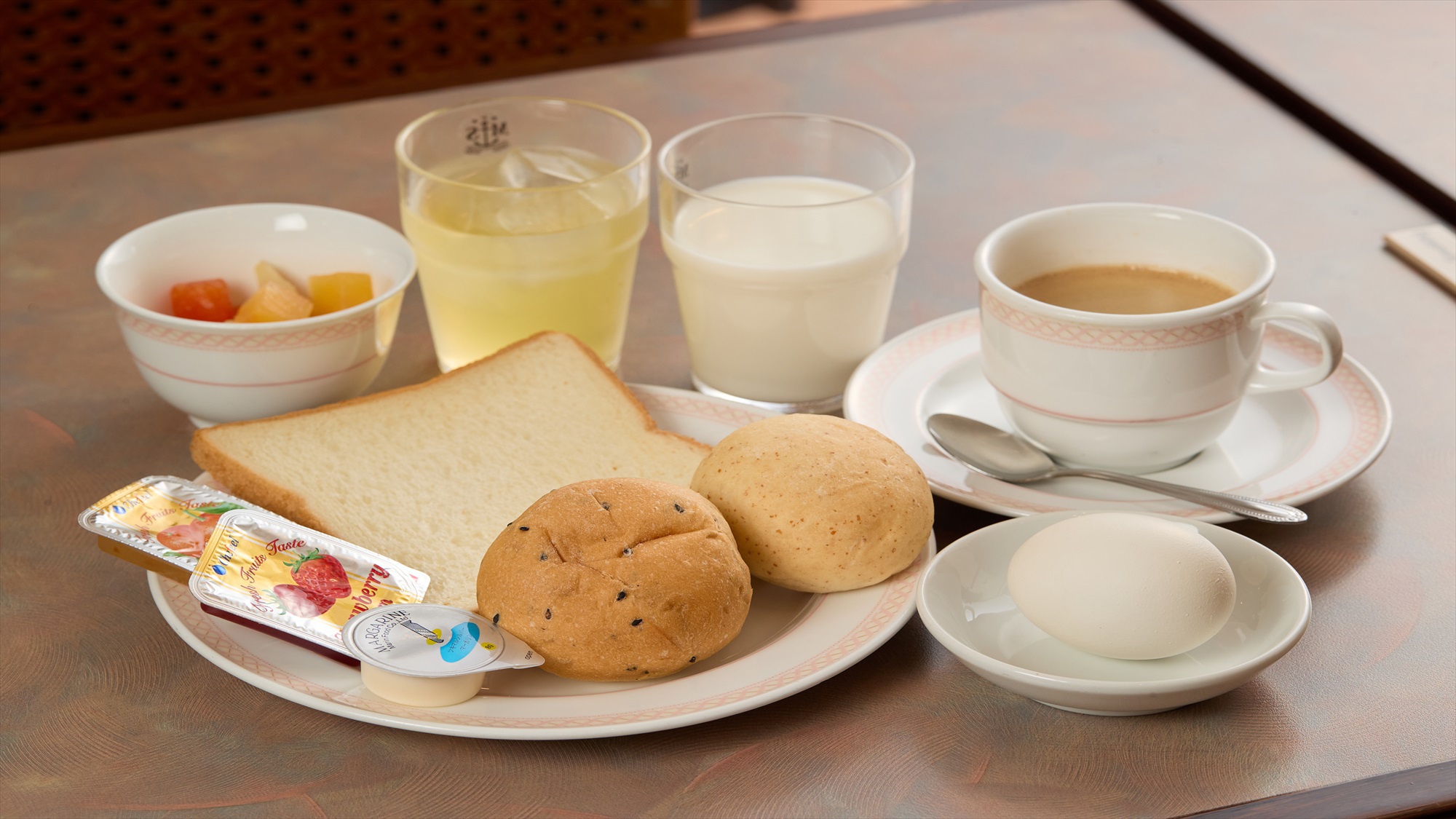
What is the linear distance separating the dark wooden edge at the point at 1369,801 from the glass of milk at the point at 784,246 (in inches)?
20.0

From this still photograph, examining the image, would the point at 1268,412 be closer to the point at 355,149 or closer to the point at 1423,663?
the point at 1423,663

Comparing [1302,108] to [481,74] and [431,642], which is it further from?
[431,642]

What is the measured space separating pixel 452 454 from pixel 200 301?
0.88ft

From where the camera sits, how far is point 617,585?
73 centimetres

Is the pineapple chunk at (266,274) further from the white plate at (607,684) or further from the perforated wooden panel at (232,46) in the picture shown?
the perforated wooden panel at (232,46)

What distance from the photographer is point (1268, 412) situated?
1034mm

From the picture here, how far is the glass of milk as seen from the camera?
1036 millimetres

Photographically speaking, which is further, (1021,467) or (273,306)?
(273,306)

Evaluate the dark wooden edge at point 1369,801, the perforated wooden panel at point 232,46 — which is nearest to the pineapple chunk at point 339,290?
the dark wooden edge at point 1369,801

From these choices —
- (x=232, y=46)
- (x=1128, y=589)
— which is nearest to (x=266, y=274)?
(x=1128, y=589)

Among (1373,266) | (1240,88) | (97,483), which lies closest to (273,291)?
(97,483)

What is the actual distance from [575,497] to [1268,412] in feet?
1.91

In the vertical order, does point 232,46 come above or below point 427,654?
below

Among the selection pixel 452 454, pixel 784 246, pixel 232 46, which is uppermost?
pixel 784 246
